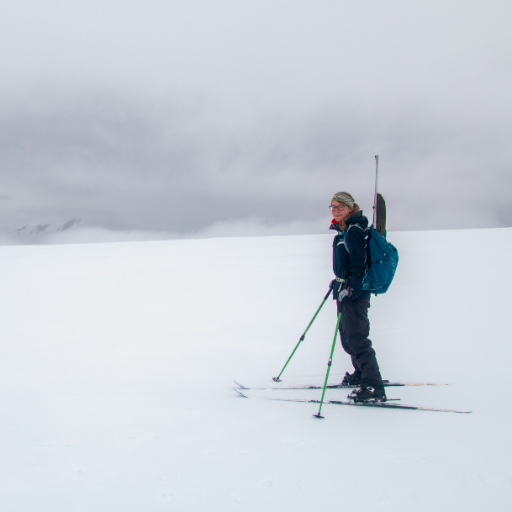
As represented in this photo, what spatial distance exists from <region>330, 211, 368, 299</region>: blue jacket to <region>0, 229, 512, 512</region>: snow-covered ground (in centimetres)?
134

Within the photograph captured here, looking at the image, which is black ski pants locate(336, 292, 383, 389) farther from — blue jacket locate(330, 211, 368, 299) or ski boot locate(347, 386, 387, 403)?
blue jacket locate(330, 211, 368, 299)

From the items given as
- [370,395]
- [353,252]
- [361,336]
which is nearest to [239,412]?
[370,395]

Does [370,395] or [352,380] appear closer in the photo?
[370,395]

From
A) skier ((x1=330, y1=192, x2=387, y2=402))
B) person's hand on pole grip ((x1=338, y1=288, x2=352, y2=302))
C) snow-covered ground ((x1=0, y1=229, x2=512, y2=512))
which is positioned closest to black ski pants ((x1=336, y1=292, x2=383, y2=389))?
skier ((x1=330, y1=192, x2=387, y2=402))

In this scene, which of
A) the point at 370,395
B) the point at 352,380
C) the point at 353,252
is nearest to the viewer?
the point at 353,252

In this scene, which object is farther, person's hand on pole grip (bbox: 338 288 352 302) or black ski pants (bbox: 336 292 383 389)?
black ski pants (bbox: 336 292 383 389)

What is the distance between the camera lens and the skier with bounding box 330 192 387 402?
12.4 feet

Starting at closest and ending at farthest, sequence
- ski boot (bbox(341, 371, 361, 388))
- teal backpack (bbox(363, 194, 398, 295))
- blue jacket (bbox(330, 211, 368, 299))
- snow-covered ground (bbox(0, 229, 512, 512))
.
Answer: snow-covered ground (bbox(0, 229, 512, 512)), blue jacket (bbox(330, 211, 368, 299)), teal backpack (bbox(363, 194, 398, 295)), ski boot (bbox(341, 371, 361, 388))

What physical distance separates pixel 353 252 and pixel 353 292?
1.39 ft

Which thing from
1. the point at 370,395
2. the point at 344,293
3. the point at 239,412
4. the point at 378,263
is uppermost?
the point at 378,263

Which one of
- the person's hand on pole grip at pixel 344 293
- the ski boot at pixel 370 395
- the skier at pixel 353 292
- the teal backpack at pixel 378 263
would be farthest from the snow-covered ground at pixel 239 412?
the teal backpack at pixel 378 263

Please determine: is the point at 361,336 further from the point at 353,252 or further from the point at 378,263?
the point at 353,252

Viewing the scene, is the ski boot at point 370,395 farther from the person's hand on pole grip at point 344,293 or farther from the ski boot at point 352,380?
the person's hand on pole grip at point 344,293

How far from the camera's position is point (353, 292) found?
3.84 m
